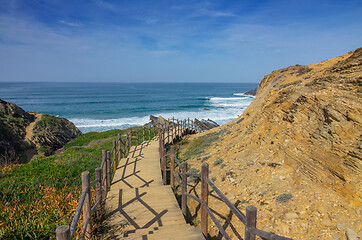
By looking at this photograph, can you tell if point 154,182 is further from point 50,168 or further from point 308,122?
point 308,122

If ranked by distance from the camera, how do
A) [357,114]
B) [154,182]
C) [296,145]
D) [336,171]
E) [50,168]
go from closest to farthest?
1. [336,171]
2. [357,114]
3. [296,145]
4. [154,182]
5. [50,168]

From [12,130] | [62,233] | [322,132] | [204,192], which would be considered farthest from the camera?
[12,130]

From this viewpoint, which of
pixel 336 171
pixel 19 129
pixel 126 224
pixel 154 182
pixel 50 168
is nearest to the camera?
pixel 126 224

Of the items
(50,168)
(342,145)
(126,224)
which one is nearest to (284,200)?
(342,145)

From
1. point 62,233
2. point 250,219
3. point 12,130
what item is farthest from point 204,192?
point 12,130

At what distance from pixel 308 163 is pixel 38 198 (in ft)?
25.1

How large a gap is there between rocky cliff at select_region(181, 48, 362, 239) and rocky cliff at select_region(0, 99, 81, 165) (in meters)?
15.9

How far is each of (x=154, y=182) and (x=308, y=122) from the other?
590 centimetres

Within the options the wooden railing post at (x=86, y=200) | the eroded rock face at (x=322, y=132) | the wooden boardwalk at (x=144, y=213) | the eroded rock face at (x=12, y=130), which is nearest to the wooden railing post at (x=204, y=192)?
the wooden boardwalk at (x=144, y=213)

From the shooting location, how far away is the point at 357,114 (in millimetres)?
5789

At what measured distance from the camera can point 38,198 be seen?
6.07 metres

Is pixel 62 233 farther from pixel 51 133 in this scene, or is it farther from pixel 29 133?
pixel 51 133

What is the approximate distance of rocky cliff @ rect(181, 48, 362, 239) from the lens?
4762 millimetres

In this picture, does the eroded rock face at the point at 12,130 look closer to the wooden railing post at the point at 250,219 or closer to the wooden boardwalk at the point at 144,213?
the wooden boardwalk at the point at 144,213
